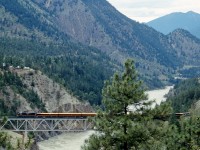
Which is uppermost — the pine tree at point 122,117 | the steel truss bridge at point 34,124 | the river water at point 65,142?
the pine tree at point 122,117

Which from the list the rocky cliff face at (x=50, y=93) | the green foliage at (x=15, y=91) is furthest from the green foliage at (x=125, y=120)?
the rocky cliff face at (x=50, y=93)

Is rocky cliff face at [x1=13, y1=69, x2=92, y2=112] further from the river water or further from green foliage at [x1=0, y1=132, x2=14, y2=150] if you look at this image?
green foliage at [x1=0, y1=132, x2=14, y2=150]

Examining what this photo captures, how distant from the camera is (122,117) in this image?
3048 centimetres

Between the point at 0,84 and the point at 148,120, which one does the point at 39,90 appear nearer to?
the point at 0,84

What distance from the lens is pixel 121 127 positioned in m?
30.4

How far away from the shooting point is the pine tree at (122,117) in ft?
98.7

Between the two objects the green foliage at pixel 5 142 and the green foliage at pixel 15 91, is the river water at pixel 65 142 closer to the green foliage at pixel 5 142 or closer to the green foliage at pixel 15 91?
the green foliage at pixel 15 91

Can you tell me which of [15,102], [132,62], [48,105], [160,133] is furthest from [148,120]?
[48,105]

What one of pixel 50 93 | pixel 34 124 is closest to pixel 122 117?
pixel 34 124

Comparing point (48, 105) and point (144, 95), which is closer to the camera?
point (144, 95)

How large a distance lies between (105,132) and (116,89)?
9.21ft

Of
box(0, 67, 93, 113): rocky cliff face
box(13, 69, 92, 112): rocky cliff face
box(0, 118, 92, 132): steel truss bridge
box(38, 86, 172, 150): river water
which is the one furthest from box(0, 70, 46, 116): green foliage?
box(38, 86, 172, 150): river water

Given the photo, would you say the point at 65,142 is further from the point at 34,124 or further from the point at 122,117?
the point at 122,117

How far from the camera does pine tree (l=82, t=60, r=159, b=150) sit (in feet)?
98.7
